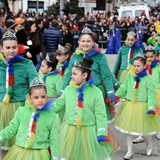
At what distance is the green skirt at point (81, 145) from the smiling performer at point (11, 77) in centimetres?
61

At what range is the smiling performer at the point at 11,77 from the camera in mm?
4961

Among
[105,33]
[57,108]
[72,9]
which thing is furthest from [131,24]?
[57,108]

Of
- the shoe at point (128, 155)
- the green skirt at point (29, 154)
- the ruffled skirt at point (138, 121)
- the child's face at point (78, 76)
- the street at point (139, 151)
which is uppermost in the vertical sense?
the child's face at point (78, 76)

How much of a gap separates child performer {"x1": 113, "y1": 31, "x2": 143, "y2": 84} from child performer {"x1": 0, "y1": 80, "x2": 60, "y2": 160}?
4.57 m

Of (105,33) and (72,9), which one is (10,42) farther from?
(72,9)

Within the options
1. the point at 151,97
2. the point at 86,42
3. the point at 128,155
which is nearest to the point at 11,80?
the point at 86,42

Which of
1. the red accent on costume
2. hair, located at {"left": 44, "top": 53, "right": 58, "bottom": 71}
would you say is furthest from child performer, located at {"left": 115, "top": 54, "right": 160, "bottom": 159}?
the red accent on costume

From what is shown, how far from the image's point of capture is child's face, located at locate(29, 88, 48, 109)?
4.18m

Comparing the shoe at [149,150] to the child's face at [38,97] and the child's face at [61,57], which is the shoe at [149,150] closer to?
the child's face at [61,57]

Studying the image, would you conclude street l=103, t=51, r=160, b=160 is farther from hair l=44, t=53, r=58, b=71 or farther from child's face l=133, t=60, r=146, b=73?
hair l=44, t=53, r=58, b=71

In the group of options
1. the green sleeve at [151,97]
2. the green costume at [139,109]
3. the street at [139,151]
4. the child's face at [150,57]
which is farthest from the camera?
the child's face at [150,57]

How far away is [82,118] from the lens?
5051mm

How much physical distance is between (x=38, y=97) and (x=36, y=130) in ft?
1.03

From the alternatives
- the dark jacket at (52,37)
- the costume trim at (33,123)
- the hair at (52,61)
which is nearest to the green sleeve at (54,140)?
the costume trim at (33,123)
